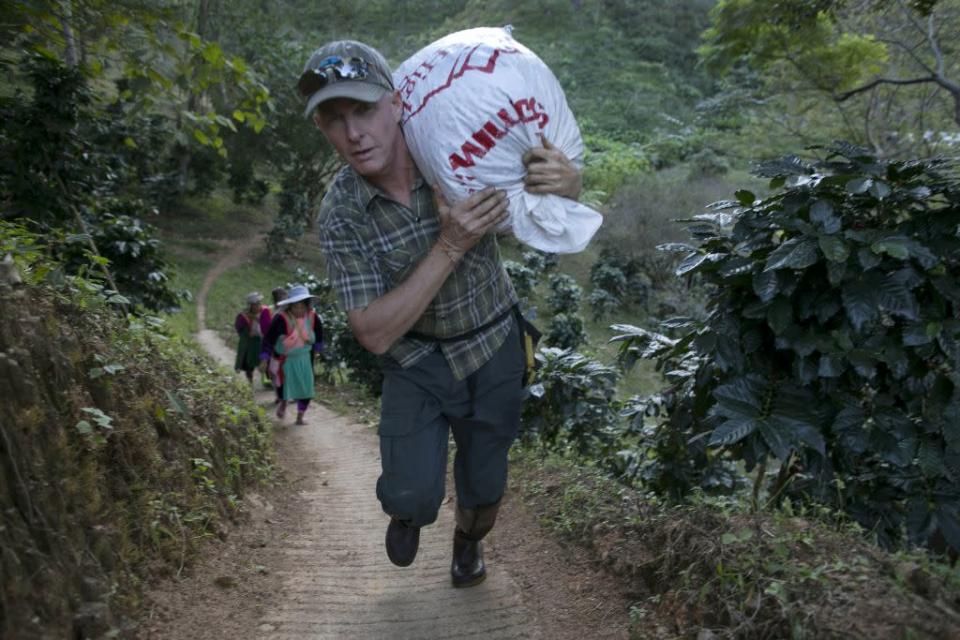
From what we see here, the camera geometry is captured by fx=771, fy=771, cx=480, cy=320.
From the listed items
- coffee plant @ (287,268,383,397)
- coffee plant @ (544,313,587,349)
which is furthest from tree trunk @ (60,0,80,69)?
coffee plant @ (544,313,587,349)

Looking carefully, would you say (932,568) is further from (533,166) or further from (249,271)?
(249,271)

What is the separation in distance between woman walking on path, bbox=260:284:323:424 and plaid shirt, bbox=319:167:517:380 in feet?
20.1

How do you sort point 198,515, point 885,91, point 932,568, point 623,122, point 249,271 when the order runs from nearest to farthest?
point 932,568 < point 198,515 < point 885,91 < point 249,271 < point 623,122

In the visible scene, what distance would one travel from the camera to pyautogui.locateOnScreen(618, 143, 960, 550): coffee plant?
2.76 metres

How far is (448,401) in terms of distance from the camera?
10.5ft

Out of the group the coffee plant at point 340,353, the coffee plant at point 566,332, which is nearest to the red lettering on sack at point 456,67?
the coffee plant at point 340,353

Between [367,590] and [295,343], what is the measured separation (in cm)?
570

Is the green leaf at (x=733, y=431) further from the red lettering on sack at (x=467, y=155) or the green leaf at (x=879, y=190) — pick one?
the red lettering on sack at (x=467, y=155)

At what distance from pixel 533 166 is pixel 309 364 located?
6.82m

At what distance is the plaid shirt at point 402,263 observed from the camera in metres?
2.98

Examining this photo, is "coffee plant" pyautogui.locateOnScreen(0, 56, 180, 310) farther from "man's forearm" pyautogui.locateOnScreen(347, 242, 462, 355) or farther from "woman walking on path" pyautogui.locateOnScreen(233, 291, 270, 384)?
"man's forearm" pyautogui.locateOnScreen(347, 242, 462, 355)

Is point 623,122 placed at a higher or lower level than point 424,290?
higher

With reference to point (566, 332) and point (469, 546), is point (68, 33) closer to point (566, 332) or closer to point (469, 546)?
point (469, 546)

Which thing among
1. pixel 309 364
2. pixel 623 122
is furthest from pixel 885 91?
pixel 623 122
